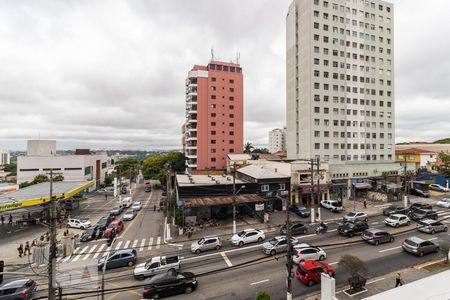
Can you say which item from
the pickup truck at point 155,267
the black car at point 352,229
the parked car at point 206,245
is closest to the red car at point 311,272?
the parked car at point 206,245

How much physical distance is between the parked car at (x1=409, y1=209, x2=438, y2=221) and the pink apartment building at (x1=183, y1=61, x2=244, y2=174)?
48261 mm

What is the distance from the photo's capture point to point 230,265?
21.8 metres

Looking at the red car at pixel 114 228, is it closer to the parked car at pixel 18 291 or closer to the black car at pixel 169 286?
the parked car at pixel 18 291

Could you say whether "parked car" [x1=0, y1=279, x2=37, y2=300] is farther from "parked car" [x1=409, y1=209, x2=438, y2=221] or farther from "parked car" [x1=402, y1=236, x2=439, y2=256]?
"parked car" [x1=409, y1=209, x2=438, y2=221]

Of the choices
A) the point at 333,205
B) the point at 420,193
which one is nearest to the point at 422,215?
the point at 333,205

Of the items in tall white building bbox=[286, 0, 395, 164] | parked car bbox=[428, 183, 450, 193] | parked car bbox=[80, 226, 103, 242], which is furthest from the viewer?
tall white building bbox=[286, 0, 395, 164]

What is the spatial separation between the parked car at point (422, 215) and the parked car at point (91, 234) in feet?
162

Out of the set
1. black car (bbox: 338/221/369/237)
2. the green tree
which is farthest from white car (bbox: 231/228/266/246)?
the green tree

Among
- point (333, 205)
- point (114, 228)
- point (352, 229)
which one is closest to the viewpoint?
point (352, 229)

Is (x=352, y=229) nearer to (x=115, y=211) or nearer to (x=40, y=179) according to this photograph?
(x=115, y=211)

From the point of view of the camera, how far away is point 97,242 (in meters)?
30.8

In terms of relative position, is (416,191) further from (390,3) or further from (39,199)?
(39,199)

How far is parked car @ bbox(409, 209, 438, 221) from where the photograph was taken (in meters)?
34.8

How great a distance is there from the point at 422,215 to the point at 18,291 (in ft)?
166
